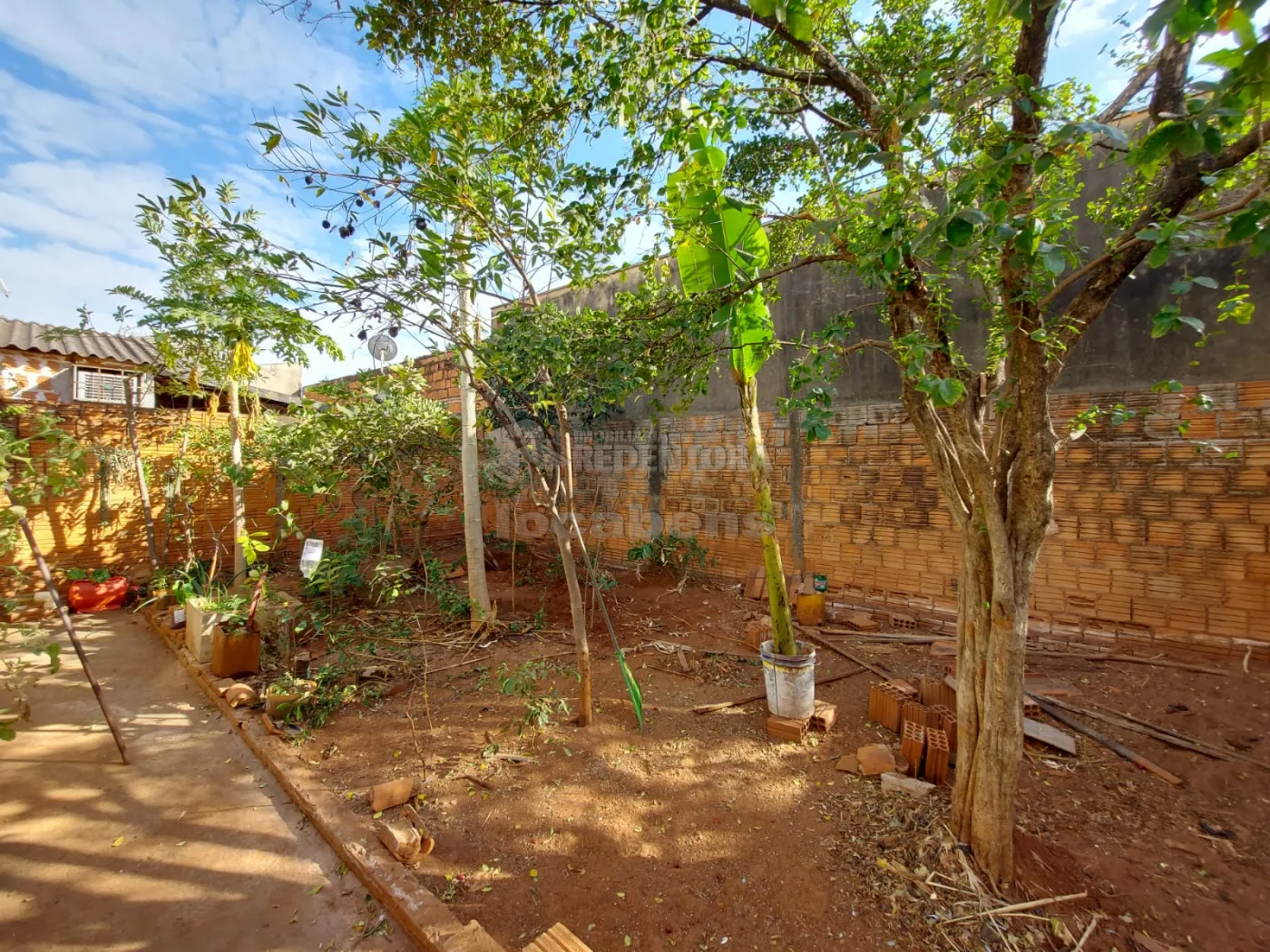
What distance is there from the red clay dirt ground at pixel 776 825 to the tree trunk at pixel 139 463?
5.08m

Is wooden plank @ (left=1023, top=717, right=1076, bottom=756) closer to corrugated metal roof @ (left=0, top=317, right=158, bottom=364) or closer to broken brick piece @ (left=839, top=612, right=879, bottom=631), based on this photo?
broken brick piece @ (left=839, top=612, right=879, bottom=631)

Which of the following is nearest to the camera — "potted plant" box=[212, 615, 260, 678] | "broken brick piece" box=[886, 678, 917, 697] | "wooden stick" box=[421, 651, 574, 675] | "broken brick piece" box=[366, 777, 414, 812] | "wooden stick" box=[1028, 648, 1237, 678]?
"broken brick piece" box=[366, 777, 414, 812]

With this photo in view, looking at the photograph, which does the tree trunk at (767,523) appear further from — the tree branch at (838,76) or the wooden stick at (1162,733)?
the wooden stick at (1162,733)

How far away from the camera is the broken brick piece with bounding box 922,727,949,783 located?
10.2 ft

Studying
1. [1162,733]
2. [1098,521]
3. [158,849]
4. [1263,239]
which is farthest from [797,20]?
[1098,521]

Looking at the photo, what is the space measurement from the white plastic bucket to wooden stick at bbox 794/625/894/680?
1116 mm

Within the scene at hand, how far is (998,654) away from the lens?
2344 mm

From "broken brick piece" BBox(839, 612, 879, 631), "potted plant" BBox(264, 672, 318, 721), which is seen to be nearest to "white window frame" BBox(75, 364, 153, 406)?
"potted plant" BBox(264, 672, 318, 721)

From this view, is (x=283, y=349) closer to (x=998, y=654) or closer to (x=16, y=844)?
(x=16, y=844)

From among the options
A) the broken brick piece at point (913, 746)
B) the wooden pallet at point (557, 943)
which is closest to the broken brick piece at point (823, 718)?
the broken brick piece at point (913, 746)

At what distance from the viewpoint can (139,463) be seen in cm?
686

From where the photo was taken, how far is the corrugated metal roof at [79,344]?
798cm

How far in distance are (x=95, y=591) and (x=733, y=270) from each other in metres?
8.50

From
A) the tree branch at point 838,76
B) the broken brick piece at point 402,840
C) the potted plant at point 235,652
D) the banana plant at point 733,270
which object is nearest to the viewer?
the tree branch at point 838,76
